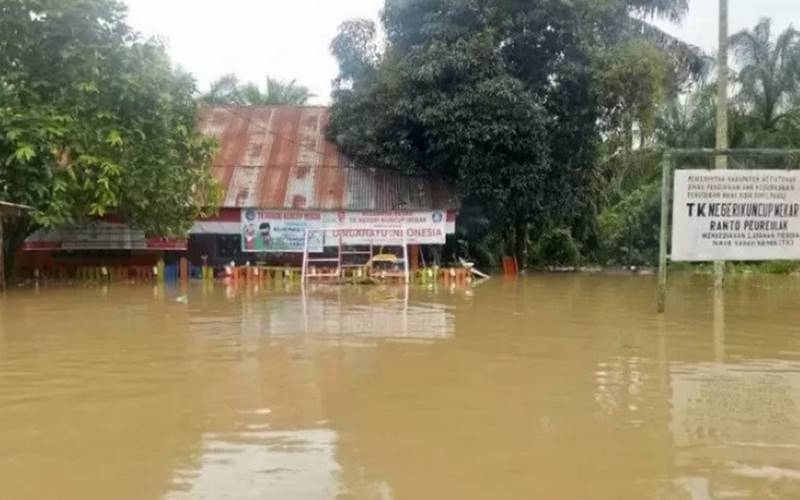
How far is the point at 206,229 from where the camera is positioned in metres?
21.2

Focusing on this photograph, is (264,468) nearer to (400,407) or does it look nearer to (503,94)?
(400,407)

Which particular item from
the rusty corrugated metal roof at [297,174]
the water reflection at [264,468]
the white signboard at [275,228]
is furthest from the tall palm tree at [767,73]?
the water reflection at [264,468]

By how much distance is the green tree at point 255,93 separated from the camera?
32.9 m

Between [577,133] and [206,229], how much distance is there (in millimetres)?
10793

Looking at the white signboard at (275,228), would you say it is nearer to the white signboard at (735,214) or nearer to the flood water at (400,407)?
the flood water at (400,407)

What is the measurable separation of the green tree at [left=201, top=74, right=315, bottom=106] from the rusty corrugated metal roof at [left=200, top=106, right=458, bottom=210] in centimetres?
746

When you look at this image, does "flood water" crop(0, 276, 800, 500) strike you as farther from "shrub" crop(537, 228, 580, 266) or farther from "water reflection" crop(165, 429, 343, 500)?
"shrub" crop(537, 228, 580, 266)

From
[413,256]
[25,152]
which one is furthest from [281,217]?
[25,152]

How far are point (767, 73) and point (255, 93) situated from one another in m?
19.0

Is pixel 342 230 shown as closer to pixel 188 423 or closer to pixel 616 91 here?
pixel 616 91

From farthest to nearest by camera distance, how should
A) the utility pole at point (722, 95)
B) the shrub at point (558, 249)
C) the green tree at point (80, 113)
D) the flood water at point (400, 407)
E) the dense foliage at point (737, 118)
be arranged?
the shrub at point (558, 249)
the dense foliage at point (737, 118)
the green tree at point (80, 113)
the utility pole at point (722, 95)
the flood water at point (400, 407)

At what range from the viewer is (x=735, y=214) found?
37.5 ft

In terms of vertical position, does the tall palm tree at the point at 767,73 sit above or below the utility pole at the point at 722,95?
above

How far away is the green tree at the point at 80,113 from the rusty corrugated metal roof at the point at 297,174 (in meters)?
4.49
